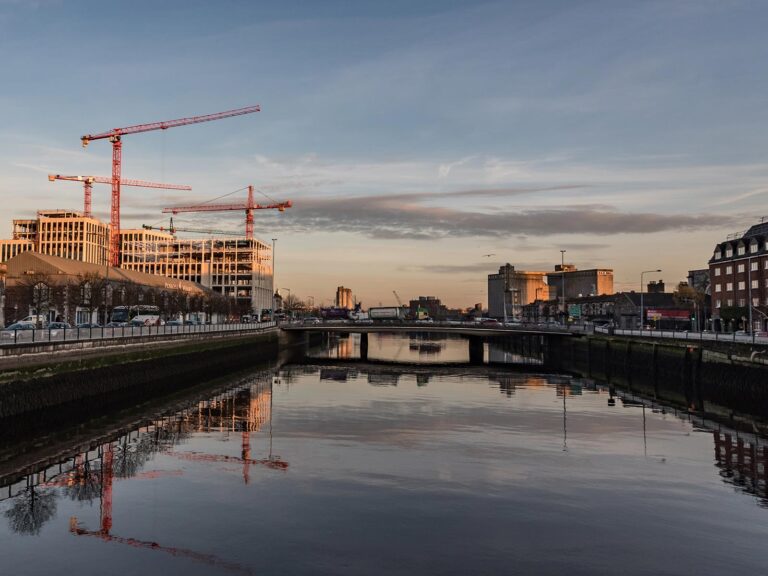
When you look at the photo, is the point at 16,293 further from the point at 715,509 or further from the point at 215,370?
the point at 715,509

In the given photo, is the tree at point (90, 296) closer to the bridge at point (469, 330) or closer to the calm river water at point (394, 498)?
the bridge at point (469, 330)

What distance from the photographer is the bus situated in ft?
329

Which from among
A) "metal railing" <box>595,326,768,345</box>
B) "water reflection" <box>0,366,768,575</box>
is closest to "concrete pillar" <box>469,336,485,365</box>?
"metal railing" <box>595,326,768,345</box>

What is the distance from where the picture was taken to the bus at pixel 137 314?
100 metres

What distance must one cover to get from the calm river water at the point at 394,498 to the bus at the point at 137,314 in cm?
6297

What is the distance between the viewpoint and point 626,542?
19.4 metres

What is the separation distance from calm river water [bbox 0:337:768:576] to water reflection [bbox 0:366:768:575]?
95 mm

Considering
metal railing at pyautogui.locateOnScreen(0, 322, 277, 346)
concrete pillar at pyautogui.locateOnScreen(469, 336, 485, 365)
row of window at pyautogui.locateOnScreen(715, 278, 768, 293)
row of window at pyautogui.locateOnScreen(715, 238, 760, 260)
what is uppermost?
row of window at pyautogui.locateOnScreen(715, 238, 760, 260)

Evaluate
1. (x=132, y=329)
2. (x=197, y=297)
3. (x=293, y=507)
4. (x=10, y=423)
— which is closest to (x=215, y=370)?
(x=132, y=329)

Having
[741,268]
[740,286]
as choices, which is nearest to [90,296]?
[740,286]

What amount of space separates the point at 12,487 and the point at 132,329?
40.2m

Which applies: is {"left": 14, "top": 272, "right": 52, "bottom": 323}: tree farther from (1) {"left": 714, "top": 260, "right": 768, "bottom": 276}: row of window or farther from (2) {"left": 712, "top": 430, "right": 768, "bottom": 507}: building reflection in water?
(1) {"left": 714, "top": 260, "right": 768, "bottom": 276}: row of window

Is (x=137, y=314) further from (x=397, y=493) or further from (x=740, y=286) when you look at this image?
(x=740, y=286)

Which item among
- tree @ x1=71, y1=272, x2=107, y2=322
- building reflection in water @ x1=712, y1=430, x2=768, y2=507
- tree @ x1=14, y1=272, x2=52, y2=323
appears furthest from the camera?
tree @ x1=71, y1=272, x2=107, y2=322
